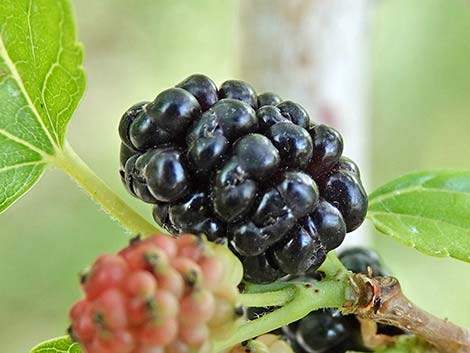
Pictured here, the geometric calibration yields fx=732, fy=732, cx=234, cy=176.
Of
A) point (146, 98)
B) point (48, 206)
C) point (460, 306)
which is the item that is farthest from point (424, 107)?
point (48, 206)

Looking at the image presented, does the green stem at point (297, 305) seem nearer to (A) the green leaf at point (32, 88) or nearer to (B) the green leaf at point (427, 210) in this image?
(B) the green leaf at point (427, 210)

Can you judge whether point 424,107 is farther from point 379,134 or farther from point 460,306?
point 460,306

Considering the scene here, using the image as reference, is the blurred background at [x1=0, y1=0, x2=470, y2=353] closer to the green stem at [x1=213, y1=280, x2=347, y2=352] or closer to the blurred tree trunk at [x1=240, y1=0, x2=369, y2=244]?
the blurred tree trunk at [x1=240, y1=0, x2=369, y2=244]

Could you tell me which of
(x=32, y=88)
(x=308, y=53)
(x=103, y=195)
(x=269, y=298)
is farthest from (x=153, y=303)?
(x=308, y=53)

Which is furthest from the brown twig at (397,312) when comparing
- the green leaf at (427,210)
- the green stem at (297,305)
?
the green leaf at (427,210)

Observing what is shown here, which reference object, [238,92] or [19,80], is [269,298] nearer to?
[238,92]

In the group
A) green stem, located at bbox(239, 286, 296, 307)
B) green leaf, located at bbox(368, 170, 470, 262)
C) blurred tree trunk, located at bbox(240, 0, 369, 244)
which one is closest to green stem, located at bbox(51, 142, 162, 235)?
green stem, located at bbox(239, 286, 296, 307)
